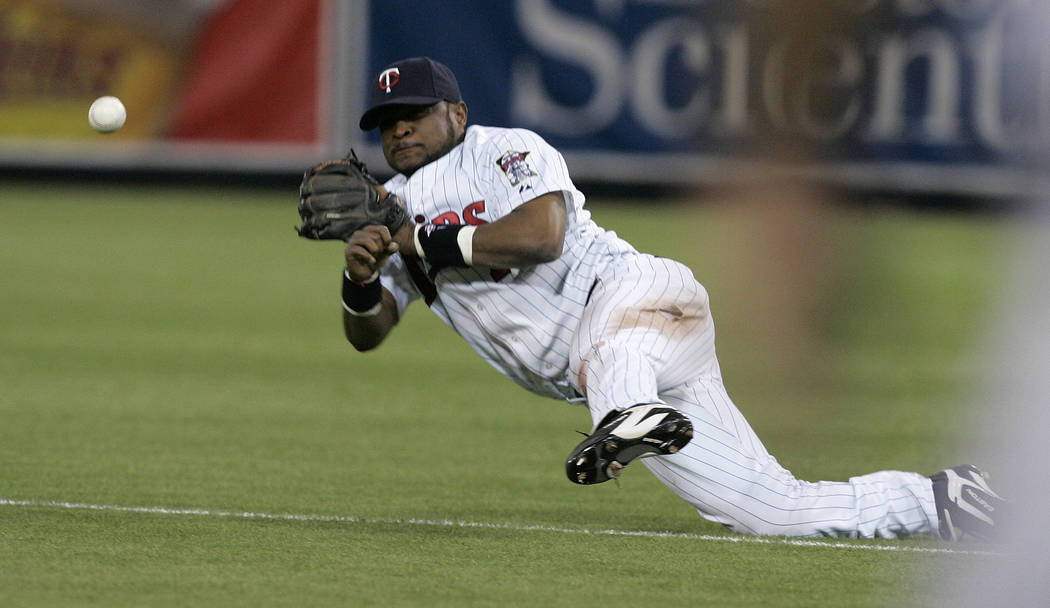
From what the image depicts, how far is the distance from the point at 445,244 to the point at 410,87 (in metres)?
0.53

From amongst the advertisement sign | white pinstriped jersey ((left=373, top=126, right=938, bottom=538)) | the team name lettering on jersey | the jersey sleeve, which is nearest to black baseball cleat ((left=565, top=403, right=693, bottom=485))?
white pinstriped jersey ((left=373, top=126, right=938, bottom=538))

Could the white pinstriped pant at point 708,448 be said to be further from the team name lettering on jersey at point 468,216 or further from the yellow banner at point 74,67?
the yellow banner at point 74,67

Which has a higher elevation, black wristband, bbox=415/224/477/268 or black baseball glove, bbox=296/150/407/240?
black baseball glove, bbox=296/150/407/240

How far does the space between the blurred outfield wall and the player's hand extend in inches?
452

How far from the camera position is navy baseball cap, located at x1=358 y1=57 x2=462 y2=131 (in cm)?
515

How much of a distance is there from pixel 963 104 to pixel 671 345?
42.3 feet

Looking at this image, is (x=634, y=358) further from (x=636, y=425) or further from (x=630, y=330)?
(x=636, y=425)

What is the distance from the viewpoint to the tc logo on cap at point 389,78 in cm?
518

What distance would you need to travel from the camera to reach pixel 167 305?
40.4 feet

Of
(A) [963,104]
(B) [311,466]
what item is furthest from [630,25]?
(B) [311,466]

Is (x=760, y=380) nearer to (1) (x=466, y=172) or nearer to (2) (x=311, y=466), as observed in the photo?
(1) (x=466, y=172)

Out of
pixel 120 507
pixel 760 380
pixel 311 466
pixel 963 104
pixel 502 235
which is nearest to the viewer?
pixel 760 380

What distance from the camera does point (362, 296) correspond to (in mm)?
5246

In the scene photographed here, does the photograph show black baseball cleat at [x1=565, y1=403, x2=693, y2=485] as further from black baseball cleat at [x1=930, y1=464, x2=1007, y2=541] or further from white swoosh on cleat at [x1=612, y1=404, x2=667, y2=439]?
black baseball cleat at [x1=930, y1=464, x2=1007, y2=541]
